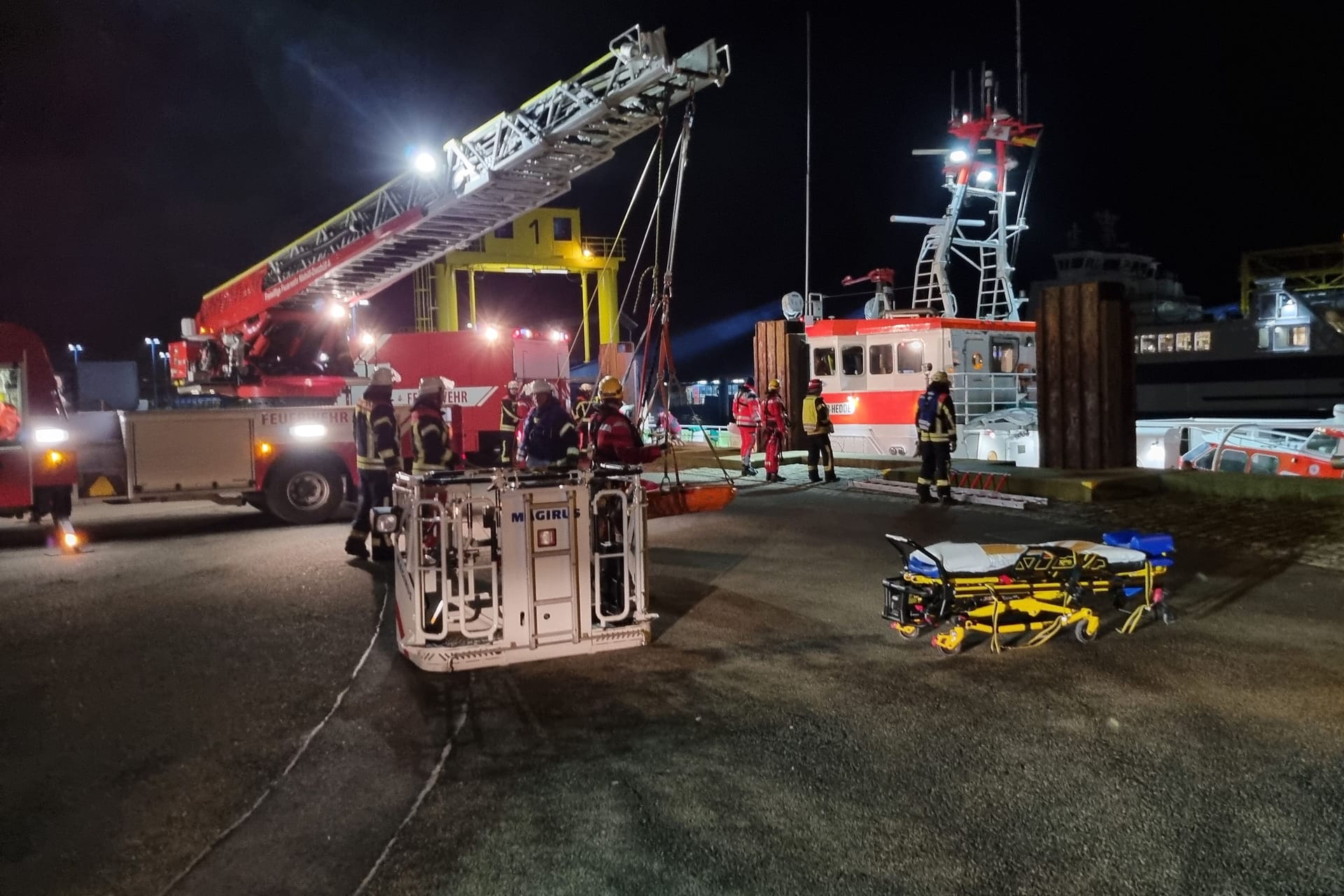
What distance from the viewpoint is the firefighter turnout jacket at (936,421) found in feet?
37.3

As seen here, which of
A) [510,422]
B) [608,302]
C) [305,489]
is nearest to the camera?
[305,489]

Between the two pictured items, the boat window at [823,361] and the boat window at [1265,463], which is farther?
the boat window at [823,361]

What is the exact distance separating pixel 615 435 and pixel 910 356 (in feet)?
35.4


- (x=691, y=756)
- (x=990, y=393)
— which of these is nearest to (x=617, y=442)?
(x=691, y=756)

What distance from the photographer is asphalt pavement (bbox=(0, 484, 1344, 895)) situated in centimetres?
308

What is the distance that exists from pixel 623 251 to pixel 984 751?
28535mm

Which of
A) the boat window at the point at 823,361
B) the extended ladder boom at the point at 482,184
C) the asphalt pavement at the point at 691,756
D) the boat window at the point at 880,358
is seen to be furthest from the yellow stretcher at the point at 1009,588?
the boat window at the point at 823,361

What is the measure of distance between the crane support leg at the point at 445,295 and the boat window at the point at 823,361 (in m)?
12.4

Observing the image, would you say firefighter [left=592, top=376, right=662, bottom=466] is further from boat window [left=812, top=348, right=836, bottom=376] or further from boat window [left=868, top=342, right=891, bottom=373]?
boat window [left=812, top=348, right=836, bottom=376]

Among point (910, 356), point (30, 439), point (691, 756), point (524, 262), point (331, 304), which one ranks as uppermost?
point (524, 262)

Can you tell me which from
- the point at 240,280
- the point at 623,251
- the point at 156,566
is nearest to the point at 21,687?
the point at 156,566

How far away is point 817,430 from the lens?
1425 centimetres

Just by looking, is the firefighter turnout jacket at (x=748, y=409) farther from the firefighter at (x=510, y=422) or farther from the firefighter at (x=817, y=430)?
the firefighter at (x=510, y=422)

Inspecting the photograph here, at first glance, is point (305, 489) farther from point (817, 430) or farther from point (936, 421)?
point (936, 421)
